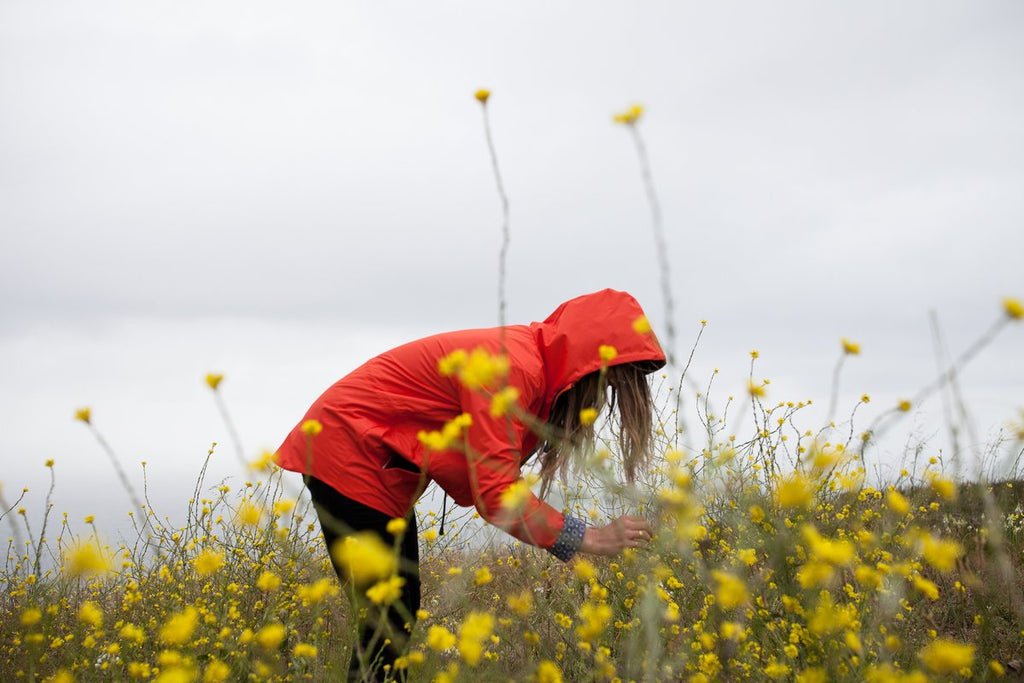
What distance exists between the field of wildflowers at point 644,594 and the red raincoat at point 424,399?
0.21 m

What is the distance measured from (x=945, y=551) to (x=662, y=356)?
1128 mm

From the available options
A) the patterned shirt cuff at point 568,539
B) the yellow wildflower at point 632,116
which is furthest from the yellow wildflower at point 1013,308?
the patterned shirt cuff at point 568,539

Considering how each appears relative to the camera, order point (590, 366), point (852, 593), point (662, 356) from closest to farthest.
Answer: point (852, 593)
point (590, 366)
point (662, 356)

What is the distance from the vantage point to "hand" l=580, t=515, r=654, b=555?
2094 mm

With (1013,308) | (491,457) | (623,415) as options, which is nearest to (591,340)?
(623,415)

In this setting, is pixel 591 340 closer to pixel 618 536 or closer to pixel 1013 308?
pixel 618 536

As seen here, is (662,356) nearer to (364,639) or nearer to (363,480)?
(363,480)

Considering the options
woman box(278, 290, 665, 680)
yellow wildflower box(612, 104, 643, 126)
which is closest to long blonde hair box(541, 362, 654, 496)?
woman box(278, 290, 665, 680)

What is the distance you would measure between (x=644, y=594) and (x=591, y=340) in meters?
0.82

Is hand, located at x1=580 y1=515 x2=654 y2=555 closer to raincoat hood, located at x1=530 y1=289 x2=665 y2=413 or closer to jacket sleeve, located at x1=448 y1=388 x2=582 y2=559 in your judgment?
jacket sleeve, located at x1=448 y1=388 x2=582 y2=559

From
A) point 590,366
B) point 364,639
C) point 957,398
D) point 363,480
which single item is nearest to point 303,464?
point 363,480

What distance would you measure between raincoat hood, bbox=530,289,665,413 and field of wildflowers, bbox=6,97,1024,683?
12.3 inches

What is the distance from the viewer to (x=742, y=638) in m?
1.96

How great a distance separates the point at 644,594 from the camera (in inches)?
86.8
